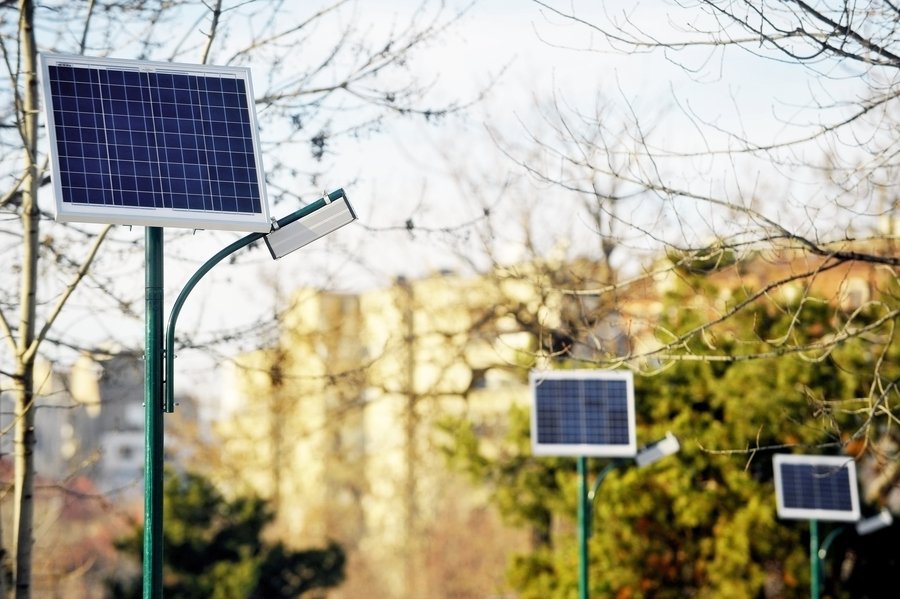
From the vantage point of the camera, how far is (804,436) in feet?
66.1

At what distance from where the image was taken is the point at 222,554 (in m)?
24.6

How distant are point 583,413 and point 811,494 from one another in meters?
3.66

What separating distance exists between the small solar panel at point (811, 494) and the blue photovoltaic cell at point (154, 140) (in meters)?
10.9

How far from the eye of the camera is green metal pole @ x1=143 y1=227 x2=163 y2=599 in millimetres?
6582

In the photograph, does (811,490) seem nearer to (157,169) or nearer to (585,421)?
(585,421)

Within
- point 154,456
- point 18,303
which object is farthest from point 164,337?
point 18,303

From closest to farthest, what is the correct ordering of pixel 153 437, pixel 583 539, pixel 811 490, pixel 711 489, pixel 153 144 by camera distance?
1. pixel 153 437
2. pixel 153 144
3. pixel 583 539
4. pixel 811 490
5. pixel 711 489

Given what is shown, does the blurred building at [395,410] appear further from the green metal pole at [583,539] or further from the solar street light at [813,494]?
the green metal pole at [583,539]

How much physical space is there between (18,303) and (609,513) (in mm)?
12218

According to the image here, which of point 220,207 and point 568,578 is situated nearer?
point 220,207

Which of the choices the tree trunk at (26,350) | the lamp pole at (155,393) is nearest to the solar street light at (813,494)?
the tree trunk at (26,350)

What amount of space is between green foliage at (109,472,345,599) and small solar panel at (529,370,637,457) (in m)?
10.0

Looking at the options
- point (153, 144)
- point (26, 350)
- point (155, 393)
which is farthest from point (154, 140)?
point (26, 350)

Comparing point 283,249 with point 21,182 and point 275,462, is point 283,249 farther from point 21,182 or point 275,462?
point 275,462
